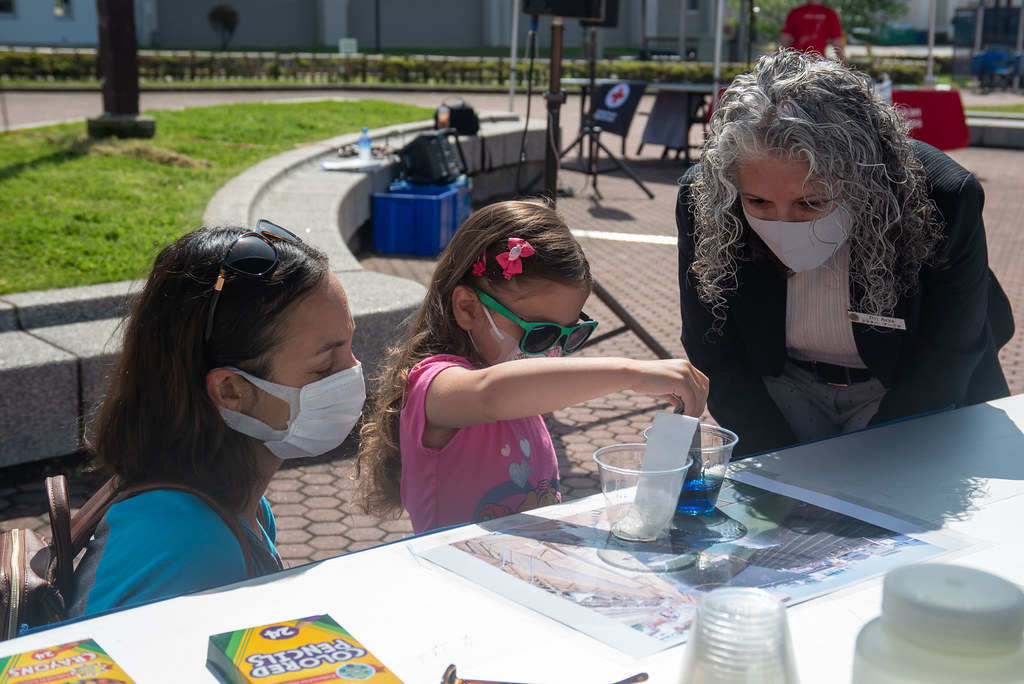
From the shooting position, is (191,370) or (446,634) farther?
(191,370)

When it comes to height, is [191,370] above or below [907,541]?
above

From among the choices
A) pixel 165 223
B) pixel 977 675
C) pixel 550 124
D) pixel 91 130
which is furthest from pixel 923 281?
pixel 91 130

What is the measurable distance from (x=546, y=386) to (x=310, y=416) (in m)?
0.44

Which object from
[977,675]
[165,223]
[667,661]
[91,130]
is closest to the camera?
[977,675]

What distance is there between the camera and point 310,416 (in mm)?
1865

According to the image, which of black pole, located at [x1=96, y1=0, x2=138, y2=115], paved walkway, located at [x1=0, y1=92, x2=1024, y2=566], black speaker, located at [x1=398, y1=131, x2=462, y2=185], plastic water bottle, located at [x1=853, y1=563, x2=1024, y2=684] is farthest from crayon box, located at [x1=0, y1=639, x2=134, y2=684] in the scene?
black pole, located at [x1=96, y1=0, x2=138, y2=115]

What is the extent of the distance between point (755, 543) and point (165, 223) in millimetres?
5275

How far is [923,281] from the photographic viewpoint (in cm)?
228

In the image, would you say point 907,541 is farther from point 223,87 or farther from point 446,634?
point 223,87

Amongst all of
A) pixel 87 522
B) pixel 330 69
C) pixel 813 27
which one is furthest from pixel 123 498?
pixel 330 69

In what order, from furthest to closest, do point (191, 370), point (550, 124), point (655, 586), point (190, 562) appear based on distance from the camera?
1. point (550, 124)
2. point (191, 370)
3. point (190, 562)
4. point (655, 586)

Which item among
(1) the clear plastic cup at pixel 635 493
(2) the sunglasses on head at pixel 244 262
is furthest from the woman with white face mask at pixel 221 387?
(1) the clear plastic cup at pixel 635 493

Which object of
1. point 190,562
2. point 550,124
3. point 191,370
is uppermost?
point 550,124

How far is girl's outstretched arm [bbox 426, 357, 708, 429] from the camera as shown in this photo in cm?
171
